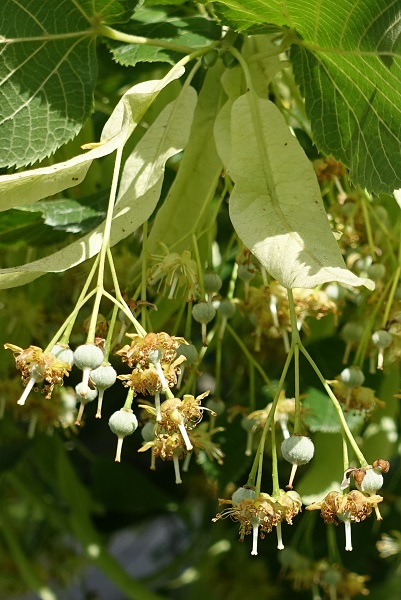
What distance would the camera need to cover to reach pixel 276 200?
69cm

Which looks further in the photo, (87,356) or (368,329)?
(368,329)

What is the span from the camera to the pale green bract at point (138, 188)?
69 cm

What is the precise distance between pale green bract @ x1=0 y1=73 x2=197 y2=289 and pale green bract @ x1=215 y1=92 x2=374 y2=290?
38mm

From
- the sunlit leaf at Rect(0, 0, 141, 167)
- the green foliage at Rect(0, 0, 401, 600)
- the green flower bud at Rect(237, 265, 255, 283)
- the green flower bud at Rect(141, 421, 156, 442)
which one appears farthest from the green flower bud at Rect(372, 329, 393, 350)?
the sunlit leaf at Rect(0, 0, 141, 167)

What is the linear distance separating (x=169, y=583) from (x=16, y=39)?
980 millimetres

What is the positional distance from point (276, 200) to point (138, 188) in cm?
12

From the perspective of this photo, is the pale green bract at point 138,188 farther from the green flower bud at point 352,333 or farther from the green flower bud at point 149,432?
the green flower bud at point 352,333

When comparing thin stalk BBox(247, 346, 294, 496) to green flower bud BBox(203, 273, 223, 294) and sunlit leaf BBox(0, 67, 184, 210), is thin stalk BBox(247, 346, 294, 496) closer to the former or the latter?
green flower bud BBox(203, 273, 223, 294)

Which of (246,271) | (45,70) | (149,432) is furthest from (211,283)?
(45,70)

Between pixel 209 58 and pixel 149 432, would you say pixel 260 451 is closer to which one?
pixel 149 432

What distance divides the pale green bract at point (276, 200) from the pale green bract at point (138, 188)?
0.04 meters

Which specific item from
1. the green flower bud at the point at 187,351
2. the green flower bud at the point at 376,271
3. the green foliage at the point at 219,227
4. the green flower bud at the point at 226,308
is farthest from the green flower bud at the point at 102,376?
the green flower bud at the point at 376,271

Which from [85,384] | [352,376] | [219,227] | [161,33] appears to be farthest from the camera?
[219,227]

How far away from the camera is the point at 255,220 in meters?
0.67
